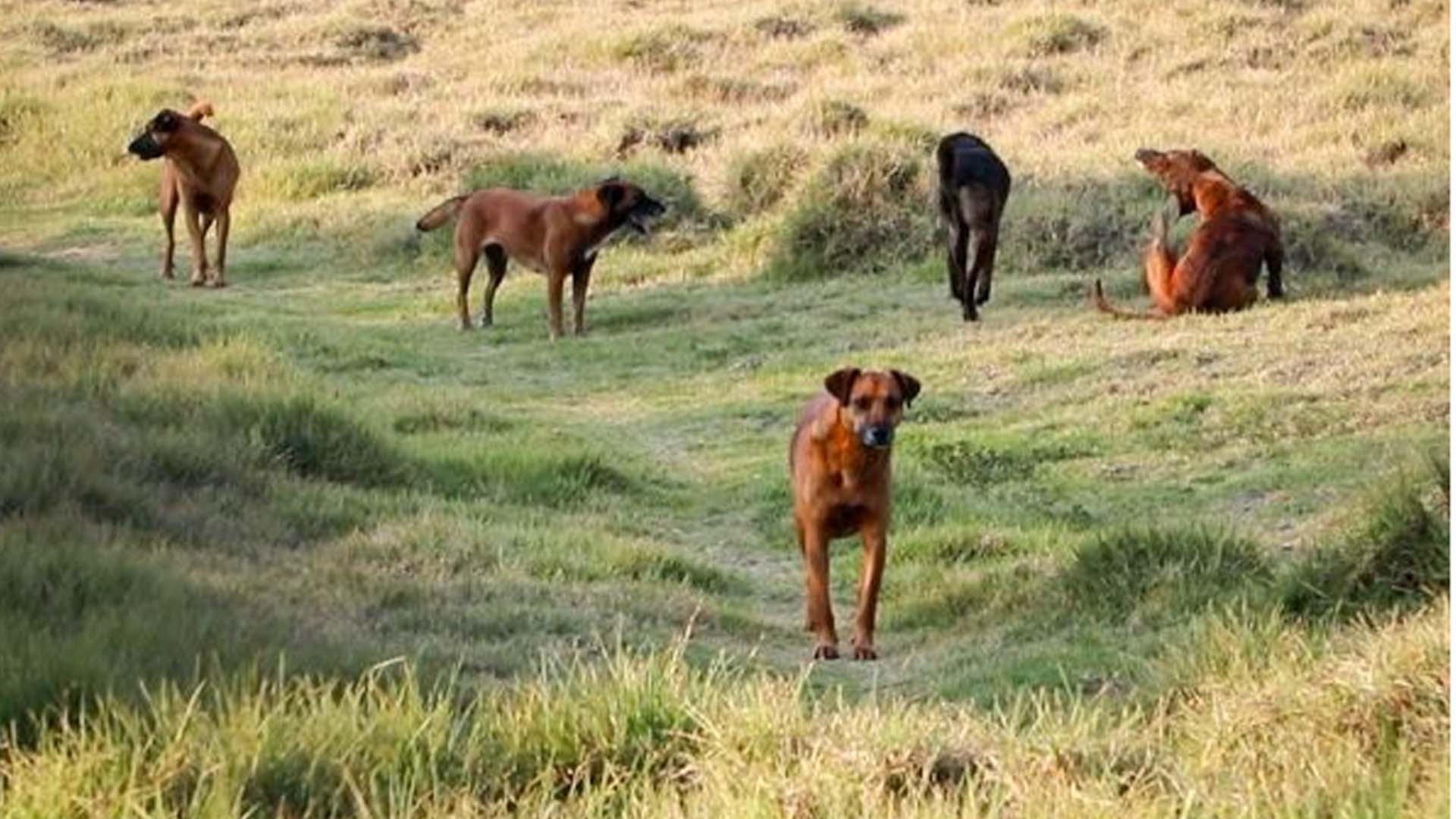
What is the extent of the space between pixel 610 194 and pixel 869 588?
10669 millimetres

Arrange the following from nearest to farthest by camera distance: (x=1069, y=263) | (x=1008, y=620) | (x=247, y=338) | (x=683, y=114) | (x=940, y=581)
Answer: (x=1008, y=620) → (x=940, y=581) → (x=247, y=338) → (x=1069, y=263) → (x=683, y=114)

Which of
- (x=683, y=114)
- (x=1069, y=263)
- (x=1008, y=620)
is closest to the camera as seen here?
(x=1008, y=620)

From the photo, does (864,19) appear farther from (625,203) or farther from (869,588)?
(869,588)

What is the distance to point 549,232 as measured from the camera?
19.7 metres

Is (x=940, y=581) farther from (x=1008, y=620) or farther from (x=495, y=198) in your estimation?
(x=495, y=198)

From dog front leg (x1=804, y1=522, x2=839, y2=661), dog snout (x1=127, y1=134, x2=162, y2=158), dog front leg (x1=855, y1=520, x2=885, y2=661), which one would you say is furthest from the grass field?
dog snout (x1=127, y1=134, x2=162, y2=158)

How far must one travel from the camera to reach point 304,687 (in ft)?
20.9

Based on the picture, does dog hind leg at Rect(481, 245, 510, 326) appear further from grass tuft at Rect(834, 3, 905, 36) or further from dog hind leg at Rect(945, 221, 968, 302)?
grass tuft at Rect(834, 3, 905, 36)

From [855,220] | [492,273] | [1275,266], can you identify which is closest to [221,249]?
[492,273]

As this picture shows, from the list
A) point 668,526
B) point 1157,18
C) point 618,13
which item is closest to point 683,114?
point 1157,18

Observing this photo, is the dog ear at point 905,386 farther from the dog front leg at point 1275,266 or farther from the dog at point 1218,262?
the dog front leg at point 1275,266

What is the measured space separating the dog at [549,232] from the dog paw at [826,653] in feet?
32.9

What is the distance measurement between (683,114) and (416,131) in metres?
2.82

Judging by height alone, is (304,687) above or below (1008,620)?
above
